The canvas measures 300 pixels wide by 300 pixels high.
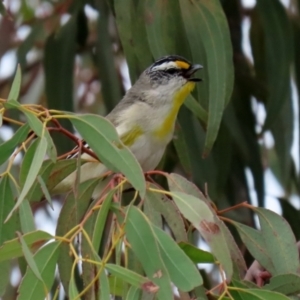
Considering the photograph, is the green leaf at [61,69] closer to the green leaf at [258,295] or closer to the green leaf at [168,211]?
the green leaf at [168,211]

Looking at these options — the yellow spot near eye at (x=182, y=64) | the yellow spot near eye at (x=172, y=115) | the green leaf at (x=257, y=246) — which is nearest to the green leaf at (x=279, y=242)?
the green leaf at (x=257, y=246)

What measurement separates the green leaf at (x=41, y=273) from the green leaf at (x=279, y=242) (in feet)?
1.21

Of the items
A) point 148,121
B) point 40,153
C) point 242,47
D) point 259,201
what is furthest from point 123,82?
point 40,153

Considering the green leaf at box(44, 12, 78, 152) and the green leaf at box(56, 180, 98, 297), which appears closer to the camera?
the green leaf at box(56, 180, 98, 297)

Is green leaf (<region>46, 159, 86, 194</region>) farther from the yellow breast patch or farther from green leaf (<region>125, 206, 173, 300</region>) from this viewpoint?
the yellow breast patch

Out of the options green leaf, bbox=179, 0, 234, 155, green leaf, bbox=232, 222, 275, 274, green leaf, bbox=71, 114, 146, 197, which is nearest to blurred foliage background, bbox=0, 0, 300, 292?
green leaf, bbox=179, 0, 234, 155

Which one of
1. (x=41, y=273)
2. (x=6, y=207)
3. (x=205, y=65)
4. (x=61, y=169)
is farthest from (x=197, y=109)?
(x=41, y=273)

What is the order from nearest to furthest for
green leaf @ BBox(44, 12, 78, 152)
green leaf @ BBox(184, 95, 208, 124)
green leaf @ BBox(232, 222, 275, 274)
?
green leaf @ BBox(232, 222, 275, 274) → green leaf @ BBox(184, 95, 208, 124) → green leaf @ BBox(44, 12, 78, 152)

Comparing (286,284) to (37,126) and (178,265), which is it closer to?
(178,265)

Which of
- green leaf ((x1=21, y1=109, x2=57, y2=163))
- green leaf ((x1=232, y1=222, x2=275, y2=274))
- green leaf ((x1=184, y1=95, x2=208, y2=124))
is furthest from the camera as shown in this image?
green leaf ((x1=184, y1=95, x2=208, y2=124))

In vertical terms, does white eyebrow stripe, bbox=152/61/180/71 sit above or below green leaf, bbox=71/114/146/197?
below

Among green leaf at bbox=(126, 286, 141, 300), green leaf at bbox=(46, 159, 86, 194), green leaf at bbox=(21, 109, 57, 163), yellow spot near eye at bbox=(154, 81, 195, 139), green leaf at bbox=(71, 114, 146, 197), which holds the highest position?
green leaf at bbox=(21, 109, 57, 163)

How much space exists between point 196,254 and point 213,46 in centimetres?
Answer: 65

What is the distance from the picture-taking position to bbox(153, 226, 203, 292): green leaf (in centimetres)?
114
